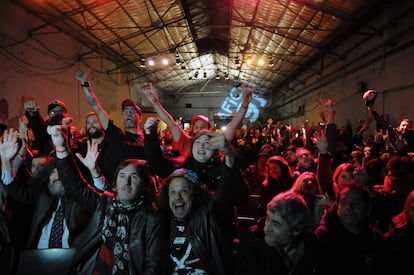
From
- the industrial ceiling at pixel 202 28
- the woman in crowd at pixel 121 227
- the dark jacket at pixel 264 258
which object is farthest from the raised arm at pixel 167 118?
the industrial ceiling at pixel 202 28

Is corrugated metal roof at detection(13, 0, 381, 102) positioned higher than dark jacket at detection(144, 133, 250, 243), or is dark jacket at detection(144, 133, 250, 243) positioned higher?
corrugated metal roof at detection(13, 0, 381, 102)

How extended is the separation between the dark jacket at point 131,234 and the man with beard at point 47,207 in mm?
168

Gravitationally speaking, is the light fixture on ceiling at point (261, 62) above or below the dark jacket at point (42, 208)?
above

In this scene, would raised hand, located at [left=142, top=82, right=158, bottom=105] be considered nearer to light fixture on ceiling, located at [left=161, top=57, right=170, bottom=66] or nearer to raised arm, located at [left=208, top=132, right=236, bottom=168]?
raised arm, located at [left=208, top=132, right=236, bottom=168]

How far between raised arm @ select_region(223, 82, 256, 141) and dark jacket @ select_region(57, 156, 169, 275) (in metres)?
1.20

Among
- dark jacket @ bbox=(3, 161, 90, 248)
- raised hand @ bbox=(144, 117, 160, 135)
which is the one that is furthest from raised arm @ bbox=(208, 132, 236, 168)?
dark jacket @ bbox=(3, 161, 90, 248)

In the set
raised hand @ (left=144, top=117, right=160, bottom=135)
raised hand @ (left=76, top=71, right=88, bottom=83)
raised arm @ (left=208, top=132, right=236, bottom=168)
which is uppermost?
raised hand @ (left=76, top=71, right=88, bottom=83)

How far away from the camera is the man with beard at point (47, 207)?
2.79 metres

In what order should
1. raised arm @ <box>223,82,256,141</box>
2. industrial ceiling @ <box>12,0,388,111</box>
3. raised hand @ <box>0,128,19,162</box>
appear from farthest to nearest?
industrial ceiling @ <box>12,0,388,111</box> → raised arm @ <box>223,82,256,141</box> → raised hand @ <box>0,128,19,162</box>

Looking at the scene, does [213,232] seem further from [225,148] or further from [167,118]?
[167,118]

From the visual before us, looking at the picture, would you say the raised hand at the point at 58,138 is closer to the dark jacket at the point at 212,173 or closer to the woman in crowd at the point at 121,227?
the woman in crowd at the point at 121,227

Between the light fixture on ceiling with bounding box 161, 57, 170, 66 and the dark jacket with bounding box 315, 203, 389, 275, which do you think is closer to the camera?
the dark jacket with bounding box 315, 203, 389, 275

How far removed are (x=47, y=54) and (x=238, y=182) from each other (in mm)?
10986

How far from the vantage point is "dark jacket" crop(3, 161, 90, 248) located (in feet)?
9.17
